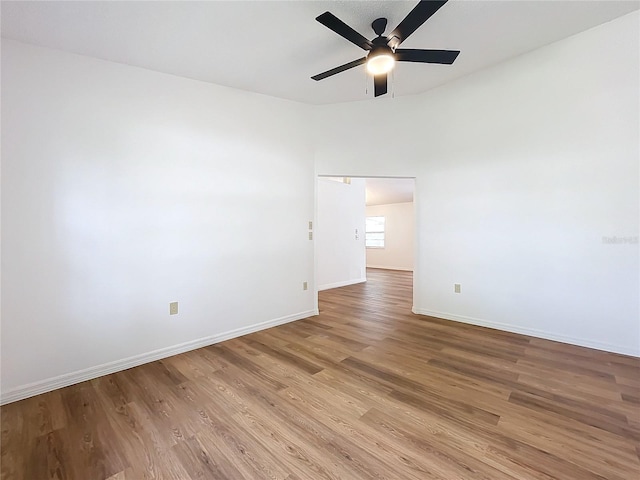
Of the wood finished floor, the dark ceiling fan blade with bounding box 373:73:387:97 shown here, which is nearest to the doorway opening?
the dark ceiling fan blade with bounding box 373:73:387:97

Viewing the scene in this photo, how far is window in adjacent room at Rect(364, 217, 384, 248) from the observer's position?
33.2 ft

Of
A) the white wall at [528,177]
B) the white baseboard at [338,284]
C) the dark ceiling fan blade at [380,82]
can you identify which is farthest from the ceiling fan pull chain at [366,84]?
the white baseboard at [338,284]

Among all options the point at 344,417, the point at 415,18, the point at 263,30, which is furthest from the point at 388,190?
the point at 344,417

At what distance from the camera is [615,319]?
2789 mm

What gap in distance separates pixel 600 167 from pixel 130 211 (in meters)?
4.58

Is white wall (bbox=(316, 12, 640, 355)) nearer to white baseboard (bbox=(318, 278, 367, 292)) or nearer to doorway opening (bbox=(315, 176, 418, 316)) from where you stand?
doorway opening (bbox=(315, 176, 418, 316))

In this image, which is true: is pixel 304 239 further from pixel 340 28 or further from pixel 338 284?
pixel 338 284

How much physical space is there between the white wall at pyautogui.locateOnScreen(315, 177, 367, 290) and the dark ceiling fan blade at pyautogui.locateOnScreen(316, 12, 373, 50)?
3.83 meters

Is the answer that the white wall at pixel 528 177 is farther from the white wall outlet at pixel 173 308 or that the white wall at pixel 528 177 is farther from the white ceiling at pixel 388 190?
the white ceiling at pixel 388 190

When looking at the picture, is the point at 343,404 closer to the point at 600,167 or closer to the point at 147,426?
the point at 147,426

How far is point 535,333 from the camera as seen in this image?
10.6 ft

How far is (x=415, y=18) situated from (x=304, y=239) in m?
2.70

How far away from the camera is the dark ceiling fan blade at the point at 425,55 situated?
2.22 metres

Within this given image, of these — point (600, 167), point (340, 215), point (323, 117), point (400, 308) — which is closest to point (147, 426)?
point (400, 308)
